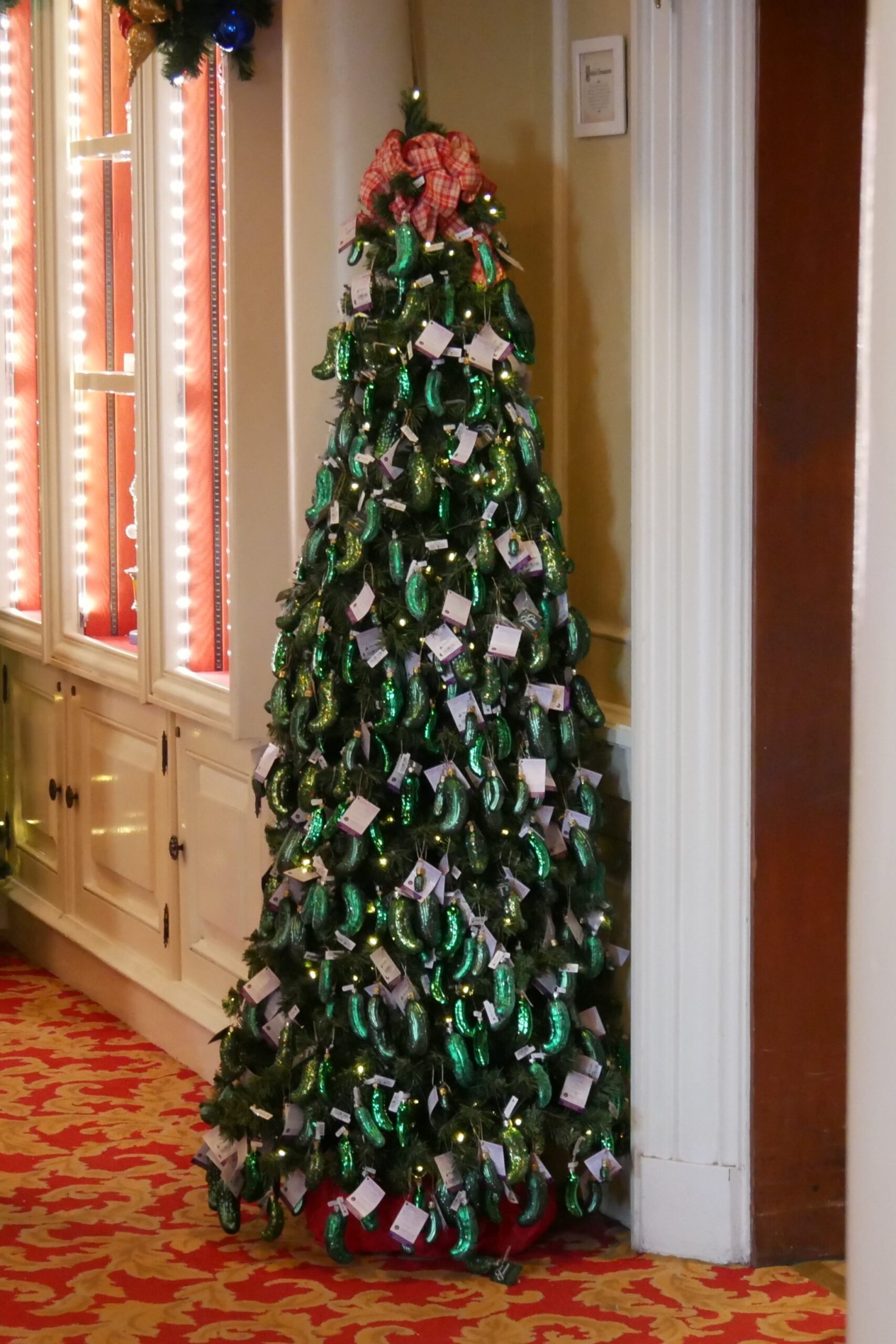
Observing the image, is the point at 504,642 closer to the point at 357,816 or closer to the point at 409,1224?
the point at 357,816

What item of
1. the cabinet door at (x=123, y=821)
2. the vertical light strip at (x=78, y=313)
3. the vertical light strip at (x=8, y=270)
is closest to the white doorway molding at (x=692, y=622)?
the cabinet door at (x=123, y=821)

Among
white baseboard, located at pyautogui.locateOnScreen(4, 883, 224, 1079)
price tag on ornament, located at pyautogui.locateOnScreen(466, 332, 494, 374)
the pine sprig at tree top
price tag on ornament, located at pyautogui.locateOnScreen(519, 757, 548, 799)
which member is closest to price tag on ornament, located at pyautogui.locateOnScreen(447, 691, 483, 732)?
the pine sprig at tree top

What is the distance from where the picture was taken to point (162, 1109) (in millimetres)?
3873

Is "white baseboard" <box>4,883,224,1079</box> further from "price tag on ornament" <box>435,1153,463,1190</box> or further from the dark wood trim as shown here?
the dark wood trim

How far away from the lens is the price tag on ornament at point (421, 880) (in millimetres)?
2938

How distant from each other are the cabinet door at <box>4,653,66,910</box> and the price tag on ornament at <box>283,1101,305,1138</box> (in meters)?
1.96

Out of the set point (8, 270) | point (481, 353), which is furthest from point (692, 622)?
point (8, 270)

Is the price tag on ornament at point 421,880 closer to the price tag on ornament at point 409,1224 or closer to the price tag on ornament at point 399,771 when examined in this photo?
the price tag on ornament at point 399,771

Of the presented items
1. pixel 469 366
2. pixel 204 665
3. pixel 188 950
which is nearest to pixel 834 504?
pixel 469 366

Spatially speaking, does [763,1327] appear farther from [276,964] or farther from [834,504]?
[834,504]

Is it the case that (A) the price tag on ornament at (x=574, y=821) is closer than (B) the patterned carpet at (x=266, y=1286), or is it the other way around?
(B) the patterned carpet at (x=266, y=1286)

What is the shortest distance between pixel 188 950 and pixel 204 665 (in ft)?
2.16

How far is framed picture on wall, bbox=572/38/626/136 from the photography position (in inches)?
122

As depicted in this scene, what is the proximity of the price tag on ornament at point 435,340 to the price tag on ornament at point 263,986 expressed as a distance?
3.60ft
